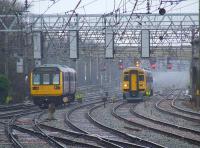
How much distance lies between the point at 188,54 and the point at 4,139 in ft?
208

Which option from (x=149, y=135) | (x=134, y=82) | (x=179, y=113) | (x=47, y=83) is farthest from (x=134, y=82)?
(x=149, y=135)

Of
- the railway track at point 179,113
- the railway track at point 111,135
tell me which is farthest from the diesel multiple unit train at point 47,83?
the railway track at point 111,135

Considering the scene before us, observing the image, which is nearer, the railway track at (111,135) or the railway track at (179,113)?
the railway track at (111,135)

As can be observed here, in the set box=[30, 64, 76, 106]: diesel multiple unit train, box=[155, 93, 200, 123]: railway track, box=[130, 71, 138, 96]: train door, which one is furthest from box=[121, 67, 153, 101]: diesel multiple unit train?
box=[30, 64, 76, 106]: diesel multiple unit train

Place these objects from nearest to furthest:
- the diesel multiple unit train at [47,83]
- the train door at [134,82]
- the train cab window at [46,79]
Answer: the diesel multiple unit train at [47,83] → the train cab window at [46,79] → the train door at [134,82]

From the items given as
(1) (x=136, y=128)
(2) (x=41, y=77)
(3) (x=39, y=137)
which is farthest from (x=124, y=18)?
(3) (x=39, y=137)

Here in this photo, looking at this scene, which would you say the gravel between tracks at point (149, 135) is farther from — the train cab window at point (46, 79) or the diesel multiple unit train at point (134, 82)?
the diesel multiple unit train at point (134, 82)

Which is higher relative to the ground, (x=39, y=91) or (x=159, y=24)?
(x=159, y=24)

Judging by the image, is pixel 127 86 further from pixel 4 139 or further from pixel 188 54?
pixel 188 54

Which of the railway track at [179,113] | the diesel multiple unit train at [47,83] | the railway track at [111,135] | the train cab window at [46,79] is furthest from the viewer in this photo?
the train cab window at [46,79]

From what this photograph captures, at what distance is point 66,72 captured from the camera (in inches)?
1495

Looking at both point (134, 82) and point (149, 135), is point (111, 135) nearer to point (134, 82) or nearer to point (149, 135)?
point (149, 135)

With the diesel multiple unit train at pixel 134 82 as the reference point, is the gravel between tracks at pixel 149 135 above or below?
below

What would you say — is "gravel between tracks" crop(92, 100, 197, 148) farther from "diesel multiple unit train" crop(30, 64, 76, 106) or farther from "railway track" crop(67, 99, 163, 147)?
"diesel multiple unit train" crop(30, 64, 76, 106)
